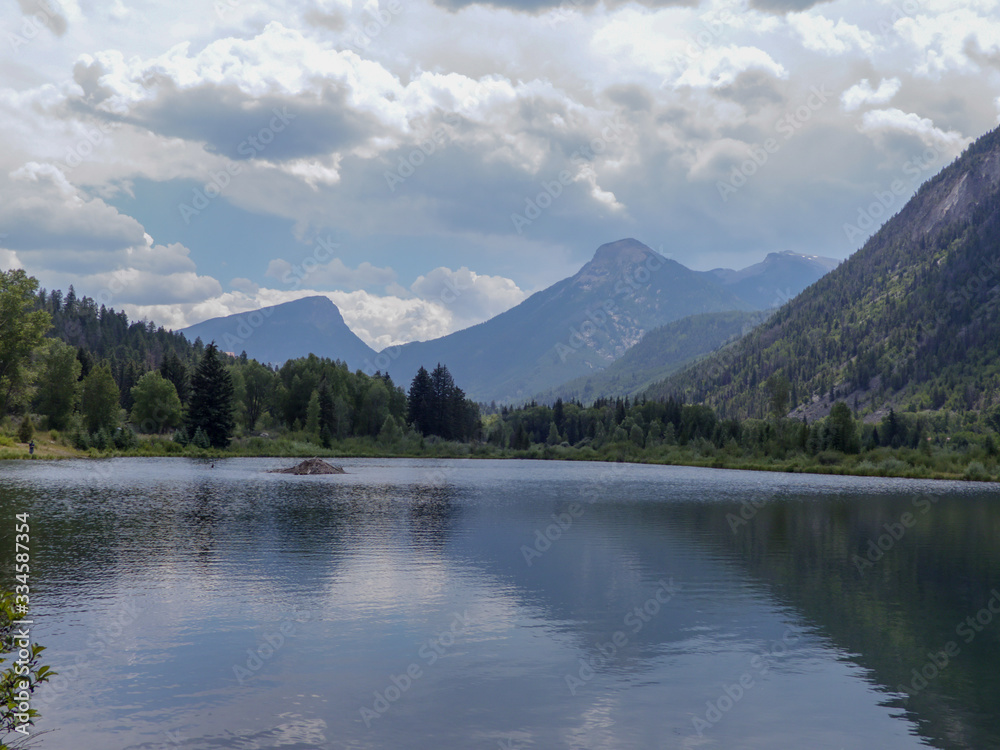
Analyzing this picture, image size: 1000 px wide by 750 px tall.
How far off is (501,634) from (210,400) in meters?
160

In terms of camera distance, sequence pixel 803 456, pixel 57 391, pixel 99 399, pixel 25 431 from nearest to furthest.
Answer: pixel 25 431, pixel 57 391, pixel 99 399, pixel 803 456

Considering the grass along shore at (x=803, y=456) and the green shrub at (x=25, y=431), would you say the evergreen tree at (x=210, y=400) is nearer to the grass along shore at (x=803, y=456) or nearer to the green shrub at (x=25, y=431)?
the grass along shore at (x=803, y=456)

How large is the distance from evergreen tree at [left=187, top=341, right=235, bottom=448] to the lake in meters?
118

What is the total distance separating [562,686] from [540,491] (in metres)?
72.8

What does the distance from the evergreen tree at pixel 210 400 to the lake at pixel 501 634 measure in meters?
118

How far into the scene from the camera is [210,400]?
169375 mm

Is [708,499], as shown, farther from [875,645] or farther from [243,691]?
[243,691]

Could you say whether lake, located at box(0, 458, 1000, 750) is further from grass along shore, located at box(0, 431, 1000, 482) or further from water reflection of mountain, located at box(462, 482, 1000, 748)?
grass along shore, located at box(0, 431, 1000, 482)

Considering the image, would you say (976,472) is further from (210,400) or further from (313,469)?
(210,400)

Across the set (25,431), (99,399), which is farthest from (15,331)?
(99,399)

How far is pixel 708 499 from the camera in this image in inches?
3364

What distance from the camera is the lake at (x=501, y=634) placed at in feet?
56.0

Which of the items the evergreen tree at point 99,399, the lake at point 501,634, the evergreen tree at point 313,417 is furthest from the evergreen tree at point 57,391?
the lake at point 501,634

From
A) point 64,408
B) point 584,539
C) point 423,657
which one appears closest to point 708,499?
point 584,539
